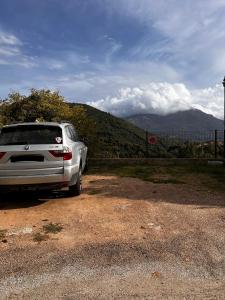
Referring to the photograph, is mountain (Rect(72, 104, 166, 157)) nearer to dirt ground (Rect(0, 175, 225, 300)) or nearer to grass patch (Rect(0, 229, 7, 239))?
dirt ground (Rect(0, 175, 225, 300))

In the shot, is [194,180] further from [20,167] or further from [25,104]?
[25,104]

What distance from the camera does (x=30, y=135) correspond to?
9375mm

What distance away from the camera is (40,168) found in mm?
9000

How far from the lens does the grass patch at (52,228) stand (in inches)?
287

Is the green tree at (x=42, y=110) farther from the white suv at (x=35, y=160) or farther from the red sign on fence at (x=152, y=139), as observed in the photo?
the white suv at (x=35, y=160)

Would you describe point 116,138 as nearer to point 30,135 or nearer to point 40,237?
point 30,135

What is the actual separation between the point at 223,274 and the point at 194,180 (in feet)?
26.0

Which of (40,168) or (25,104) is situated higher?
(25,104)

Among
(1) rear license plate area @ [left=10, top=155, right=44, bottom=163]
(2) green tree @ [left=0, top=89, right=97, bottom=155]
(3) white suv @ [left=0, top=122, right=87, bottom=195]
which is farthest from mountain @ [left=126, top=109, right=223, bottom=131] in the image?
(1) rear license plate area @ [left=10, top=155, right=44, bottom=163]

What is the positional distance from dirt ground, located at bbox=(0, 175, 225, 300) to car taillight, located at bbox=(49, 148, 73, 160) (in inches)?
40.2

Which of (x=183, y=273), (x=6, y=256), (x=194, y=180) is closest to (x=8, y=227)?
(x=6, y=256)

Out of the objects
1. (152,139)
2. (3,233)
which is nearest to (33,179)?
(3,233)

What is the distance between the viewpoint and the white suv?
893 cm

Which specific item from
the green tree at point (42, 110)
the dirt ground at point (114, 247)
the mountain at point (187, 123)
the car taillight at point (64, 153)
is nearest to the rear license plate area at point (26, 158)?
the car taillight at point (64, 153)
